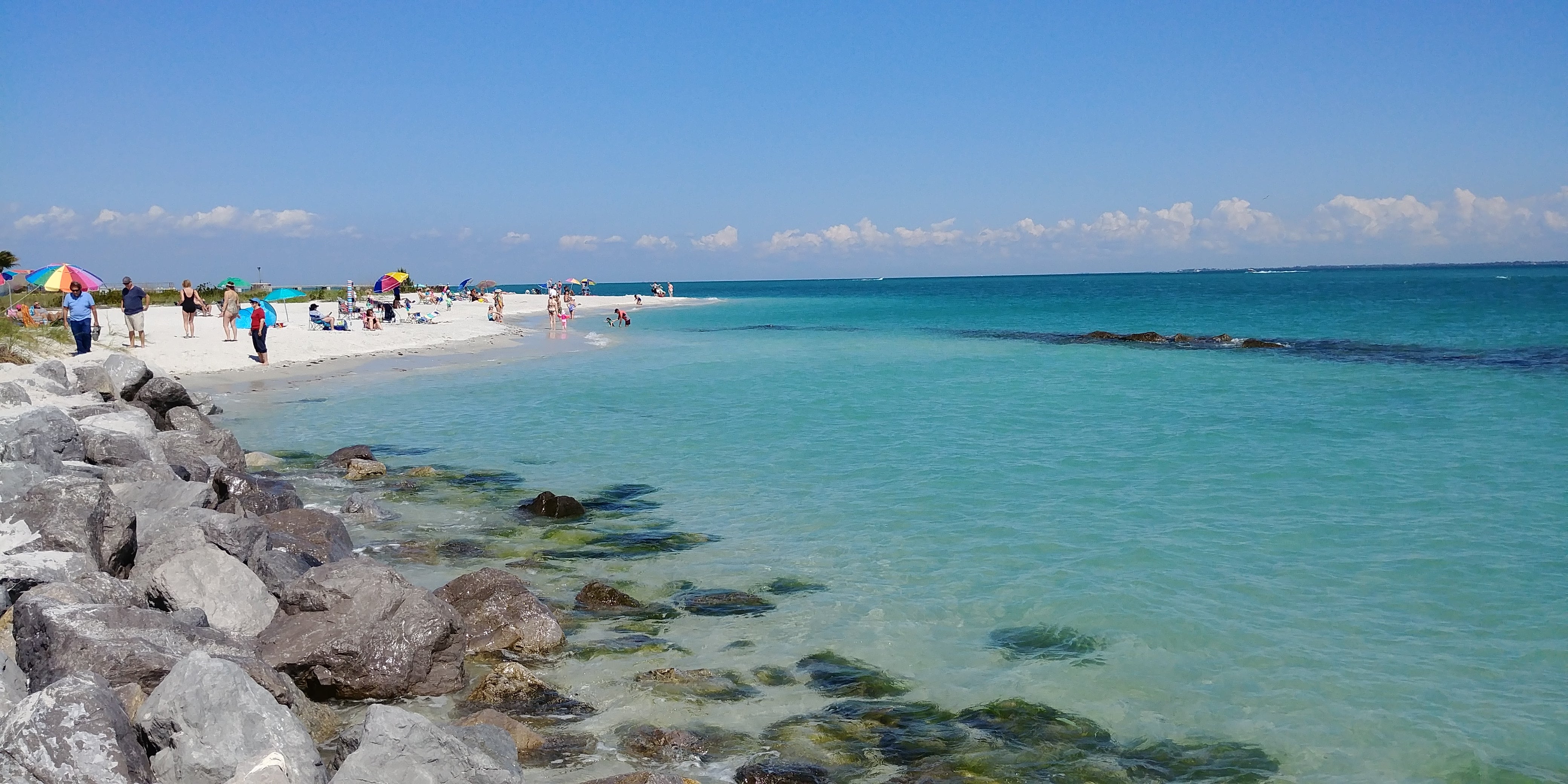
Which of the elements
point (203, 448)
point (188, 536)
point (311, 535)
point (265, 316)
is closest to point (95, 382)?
point (203, 448)

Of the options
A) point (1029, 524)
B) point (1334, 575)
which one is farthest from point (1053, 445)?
point (1334, 575)

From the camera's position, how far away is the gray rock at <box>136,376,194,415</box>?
1528 cm

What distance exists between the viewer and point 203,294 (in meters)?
48.6

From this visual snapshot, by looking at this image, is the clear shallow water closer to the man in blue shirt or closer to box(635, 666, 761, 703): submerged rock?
box(635, 666, 761, 703): submerged rock

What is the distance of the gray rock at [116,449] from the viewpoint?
10.2 metres

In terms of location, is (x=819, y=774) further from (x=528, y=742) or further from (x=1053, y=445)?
(x=1053, y=445)

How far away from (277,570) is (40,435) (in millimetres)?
3554

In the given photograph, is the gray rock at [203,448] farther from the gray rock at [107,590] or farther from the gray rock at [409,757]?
the gray rock at [409,757]

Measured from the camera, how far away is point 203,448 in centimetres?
1227

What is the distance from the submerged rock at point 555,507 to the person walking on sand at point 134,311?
19722mm

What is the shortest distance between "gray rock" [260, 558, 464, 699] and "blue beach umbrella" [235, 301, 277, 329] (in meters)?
22.9

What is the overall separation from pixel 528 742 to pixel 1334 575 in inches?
280

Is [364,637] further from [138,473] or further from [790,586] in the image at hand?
[138,473]

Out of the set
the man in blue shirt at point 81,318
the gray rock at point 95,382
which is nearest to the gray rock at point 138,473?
the gray rock at point 95,382
